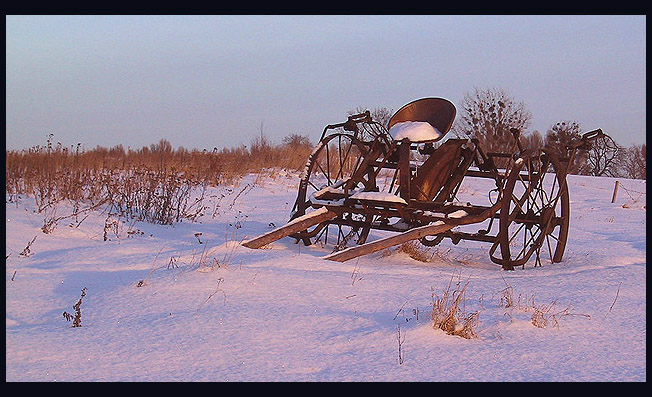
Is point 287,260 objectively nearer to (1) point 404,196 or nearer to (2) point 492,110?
(1) point 404,196

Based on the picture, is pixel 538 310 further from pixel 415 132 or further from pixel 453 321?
pixel 415 132

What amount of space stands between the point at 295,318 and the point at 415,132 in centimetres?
350

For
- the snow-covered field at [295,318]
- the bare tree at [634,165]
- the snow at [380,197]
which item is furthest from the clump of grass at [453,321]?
the bare tree at [634,165]

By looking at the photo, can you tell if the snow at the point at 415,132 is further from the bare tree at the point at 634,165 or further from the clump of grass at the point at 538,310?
the bare tree at the point at 634,165

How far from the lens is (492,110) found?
32062 millimetres

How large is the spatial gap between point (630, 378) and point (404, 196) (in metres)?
3.55

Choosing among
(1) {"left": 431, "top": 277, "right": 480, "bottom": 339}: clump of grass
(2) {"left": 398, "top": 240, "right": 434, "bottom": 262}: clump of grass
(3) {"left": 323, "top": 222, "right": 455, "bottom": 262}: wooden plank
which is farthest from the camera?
(2) {"left": 398, "top": 240, "right": 434, "bottom": 262}: clump of grass

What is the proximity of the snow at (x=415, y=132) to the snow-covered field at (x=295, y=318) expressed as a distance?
1191 mm

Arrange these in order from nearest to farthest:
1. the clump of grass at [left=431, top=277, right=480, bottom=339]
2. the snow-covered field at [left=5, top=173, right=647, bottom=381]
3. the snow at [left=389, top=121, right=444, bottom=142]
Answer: the snow-covered field at [left=5, top=173, right=647, bottom=381]
the clump of grass at [left=431, top=277, right=480, bottom=339]
the snow at [left=389, top=121, right=444, bottom=142]

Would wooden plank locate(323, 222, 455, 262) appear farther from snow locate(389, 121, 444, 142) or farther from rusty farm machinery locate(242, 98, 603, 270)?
snow locate(389, 121, 444, 142)

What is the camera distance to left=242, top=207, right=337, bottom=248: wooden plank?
6227mm

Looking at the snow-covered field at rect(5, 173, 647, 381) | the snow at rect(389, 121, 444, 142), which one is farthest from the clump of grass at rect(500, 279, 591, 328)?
the snow at rect(389, 121, 444, 142)

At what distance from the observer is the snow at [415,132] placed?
264 inches

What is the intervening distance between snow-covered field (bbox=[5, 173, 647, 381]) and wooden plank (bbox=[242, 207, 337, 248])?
25cm
